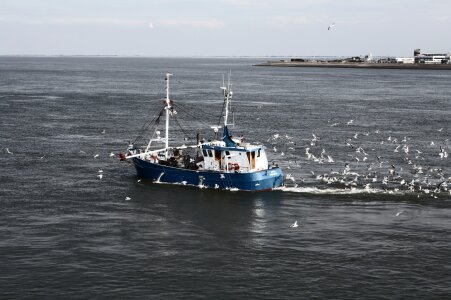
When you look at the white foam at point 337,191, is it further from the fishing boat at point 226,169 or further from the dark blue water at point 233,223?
the fishing boat at point 226,169

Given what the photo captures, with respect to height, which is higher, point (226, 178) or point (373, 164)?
point (226, 178)

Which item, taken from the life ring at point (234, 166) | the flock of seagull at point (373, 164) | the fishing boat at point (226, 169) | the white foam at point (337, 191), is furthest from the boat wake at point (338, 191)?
the life ring at point (234, 166)

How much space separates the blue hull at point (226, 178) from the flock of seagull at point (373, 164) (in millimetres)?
2892

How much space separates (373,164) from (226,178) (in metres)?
18.9

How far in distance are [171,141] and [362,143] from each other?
917 inches

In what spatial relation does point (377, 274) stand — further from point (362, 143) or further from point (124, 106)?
point (124, 106)

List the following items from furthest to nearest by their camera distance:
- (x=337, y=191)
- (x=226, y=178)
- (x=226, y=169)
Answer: (x=226, y=169) < (x=226, y=178) < (x=337, y=191)

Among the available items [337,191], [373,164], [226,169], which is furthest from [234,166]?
[373,164]

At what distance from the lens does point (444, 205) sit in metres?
49.7

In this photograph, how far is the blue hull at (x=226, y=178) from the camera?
2105 inches

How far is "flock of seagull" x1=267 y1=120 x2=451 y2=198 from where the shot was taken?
183ft

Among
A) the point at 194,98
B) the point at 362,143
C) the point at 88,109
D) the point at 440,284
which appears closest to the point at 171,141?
the point at 362,143

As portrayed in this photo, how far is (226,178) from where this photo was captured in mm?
53938

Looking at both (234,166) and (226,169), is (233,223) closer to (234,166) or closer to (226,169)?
(234,166)
